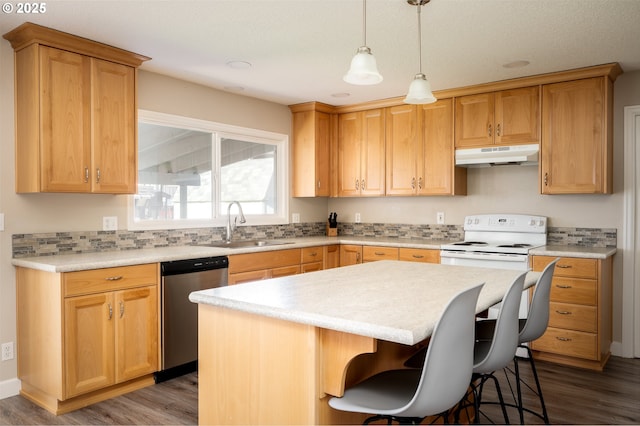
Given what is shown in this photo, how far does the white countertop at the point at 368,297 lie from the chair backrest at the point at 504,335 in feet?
0.27

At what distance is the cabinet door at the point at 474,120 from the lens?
14.5 ft

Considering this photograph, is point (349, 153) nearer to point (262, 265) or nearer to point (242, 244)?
Result: point (242, 244)

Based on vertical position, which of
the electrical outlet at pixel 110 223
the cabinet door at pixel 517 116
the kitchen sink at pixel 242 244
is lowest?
the kitchen sink at pixel 242 244

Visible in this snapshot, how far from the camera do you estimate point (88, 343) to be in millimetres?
2955

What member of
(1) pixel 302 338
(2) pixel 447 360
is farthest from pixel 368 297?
(2) pixel 447 360

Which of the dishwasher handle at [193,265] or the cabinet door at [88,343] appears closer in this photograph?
the cabinet door at [88,343]

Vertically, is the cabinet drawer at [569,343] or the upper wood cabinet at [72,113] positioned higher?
the upper wood cabinet at [72,113]

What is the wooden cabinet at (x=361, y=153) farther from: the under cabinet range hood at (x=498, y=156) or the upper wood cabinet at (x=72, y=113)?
the upper wood cabinet at (x=72, y=113)

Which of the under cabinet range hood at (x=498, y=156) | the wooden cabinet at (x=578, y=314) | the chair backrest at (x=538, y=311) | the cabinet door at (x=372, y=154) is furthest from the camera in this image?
the cabinet door at (x=372, y=154)

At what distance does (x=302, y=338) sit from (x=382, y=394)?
34 centimetres

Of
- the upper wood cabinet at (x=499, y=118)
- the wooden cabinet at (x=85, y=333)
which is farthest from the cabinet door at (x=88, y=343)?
the upper wood cabinet at (x=499, y=118)

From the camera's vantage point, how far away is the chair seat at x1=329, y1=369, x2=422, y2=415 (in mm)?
1571

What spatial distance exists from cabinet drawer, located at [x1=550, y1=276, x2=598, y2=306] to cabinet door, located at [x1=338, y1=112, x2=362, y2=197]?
7.51ft

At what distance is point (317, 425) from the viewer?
166 cm
